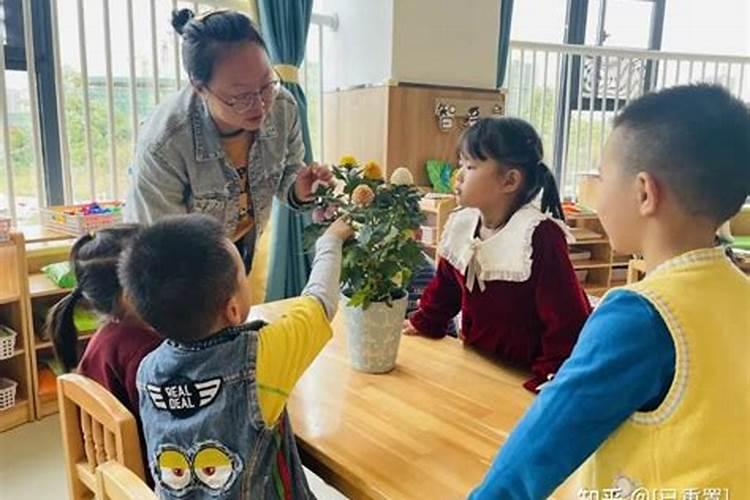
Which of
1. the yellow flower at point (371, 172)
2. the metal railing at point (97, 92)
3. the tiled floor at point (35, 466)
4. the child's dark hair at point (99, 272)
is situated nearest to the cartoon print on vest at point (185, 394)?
the child's dark hair at point (99, 272)

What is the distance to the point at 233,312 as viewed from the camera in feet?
2.96

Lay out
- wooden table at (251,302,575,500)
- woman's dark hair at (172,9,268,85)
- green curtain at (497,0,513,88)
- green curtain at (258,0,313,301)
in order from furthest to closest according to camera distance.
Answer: green curtain at (497,0,513,88), green curtain at (258,0,313,301), woman's dark hair at (172,9,268,85), wooden table at (251,302,575,500)

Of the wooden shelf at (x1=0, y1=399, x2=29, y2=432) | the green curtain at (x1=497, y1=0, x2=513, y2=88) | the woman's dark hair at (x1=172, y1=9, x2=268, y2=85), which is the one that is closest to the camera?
the woman's dark hair at (x1=172, y1=9, x2=268, y2=85)

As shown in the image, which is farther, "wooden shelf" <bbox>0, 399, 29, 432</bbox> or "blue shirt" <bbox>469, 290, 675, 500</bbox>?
"wooden shelf" <bbox>0, 399, 29, 432</bbox>

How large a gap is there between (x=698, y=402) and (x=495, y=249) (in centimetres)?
66

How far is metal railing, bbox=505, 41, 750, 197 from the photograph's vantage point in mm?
→ 4082

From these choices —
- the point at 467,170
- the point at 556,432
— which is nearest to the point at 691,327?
the point at 556,432

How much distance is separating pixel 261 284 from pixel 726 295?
8.63 ft

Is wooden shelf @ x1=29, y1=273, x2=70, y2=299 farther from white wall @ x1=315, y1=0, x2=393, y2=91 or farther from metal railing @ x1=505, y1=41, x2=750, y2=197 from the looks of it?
metal railing @ x1=505, y1=41, x2=750, y2=197

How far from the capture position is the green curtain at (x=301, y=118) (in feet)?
9.62

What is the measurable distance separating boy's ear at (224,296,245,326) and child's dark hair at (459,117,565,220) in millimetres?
659

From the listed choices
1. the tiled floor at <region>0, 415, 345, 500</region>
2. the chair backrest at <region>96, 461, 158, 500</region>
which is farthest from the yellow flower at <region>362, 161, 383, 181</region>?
the tiled floor at <region>0, 415, 345, 500</region>

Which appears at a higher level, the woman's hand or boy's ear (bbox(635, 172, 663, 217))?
boy's ear (bbox(635, 172, 663, 217))

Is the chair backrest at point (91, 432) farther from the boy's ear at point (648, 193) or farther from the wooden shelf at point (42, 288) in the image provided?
the wooden shelf at point (42, 288)
